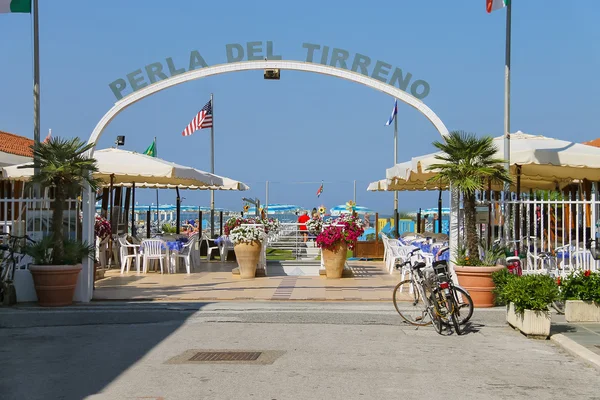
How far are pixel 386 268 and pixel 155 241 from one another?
6002 mm

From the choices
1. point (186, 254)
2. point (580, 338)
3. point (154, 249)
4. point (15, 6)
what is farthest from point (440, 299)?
point (186, 254)

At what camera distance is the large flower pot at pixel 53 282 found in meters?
12.5

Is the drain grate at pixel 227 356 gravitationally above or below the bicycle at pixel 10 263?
below

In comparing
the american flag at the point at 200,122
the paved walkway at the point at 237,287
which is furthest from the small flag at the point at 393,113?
the paved walkway at the point at 237,287

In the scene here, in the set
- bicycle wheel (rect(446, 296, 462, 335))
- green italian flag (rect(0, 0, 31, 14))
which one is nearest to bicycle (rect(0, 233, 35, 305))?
green italian flag (rect(0, 0, 31, 14))

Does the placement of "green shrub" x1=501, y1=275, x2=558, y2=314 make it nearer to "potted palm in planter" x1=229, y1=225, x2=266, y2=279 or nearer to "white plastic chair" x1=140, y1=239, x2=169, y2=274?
"potted palm in planter" x1=229, y1=225, x2=266, y2=279

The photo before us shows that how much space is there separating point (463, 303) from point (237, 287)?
19.5 feet

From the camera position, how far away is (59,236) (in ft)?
42.1

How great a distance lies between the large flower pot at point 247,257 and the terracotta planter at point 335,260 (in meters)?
1.48

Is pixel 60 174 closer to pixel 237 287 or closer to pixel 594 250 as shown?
pixel 237 287

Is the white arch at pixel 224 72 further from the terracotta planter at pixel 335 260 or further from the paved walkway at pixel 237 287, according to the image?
the terracotta planter at pixel 335 260

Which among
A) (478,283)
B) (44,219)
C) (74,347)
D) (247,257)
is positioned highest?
(44,219)

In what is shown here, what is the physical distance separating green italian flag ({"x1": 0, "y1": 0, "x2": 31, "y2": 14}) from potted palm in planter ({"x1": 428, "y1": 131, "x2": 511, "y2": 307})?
7126 millimetres

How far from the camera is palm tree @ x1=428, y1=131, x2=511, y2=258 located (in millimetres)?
12438
